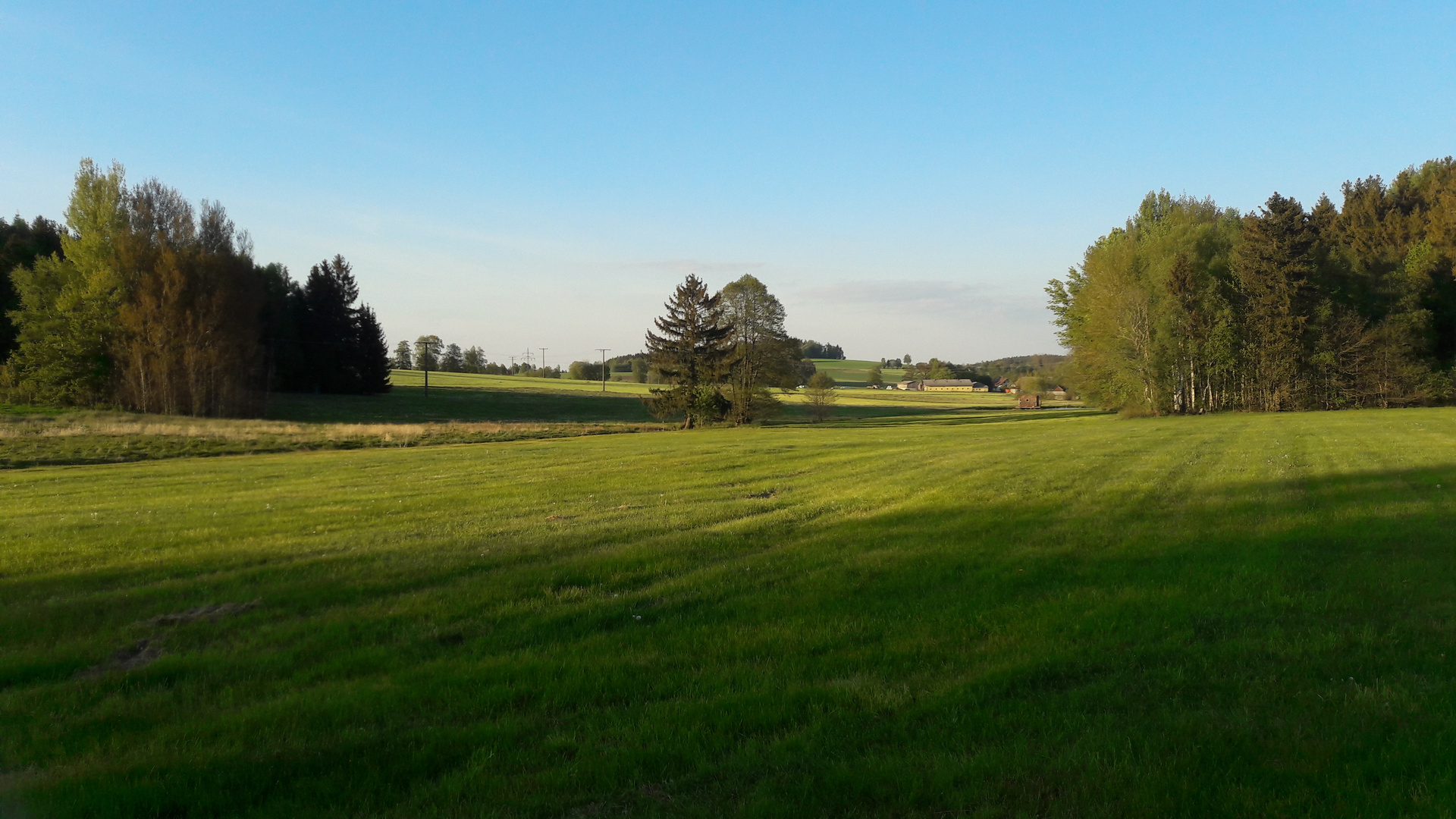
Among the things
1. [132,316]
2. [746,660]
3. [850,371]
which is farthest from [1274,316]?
[850,371]

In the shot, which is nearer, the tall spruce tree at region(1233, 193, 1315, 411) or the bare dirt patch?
the bare dirt patch

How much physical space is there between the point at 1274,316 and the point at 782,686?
5927cm

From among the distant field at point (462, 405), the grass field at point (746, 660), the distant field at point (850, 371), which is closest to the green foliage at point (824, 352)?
the distant field at point (850, 371)

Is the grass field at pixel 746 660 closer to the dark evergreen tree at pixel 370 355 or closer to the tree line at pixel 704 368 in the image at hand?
the tree line at pixel 704 368

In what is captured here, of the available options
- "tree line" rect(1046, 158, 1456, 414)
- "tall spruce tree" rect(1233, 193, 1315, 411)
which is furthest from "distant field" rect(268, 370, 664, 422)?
"tall spruce tree" rect(1233, 193, 1315, 411)

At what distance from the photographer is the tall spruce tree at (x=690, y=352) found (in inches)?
2048

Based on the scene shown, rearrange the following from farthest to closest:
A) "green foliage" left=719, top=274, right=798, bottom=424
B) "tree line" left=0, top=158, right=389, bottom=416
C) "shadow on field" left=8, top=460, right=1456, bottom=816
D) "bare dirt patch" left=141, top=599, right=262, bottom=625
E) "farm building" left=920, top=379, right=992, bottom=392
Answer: "farm building" left=920, top=379, right=992, bottom=392, "green foliage" left=719, top=274, right=798, bottom=424, "tree line" left=0, top=158, right=389, bottom=416, "bare dirt patch" left=141, top=599, right=262, bottom=625, "shadow on field" left=8, top=460, right=1456, bottom=816

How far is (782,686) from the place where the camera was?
5.39 meters

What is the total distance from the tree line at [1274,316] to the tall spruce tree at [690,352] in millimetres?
27490

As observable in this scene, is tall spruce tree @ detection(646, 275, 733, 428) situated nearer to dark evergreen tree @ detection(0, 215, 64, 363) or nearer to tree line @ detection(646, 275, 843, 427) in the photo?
tree line @ detection(646, 275, 843, 427)

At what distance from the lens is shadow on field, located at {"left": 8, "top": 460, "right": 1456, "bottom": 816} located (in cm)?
402

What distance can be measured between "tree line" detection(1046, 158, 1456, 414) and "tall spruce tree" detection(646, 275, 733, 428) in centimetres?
2749

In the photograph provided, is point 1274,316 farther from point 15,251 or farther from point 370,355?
point 15,251

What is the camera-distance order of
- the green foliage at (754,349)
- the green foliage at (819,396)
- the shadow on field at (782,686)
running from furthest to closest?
the green foliage at (819,396)
the green foliage at (754,349)
the shadow on field at (782,686)
